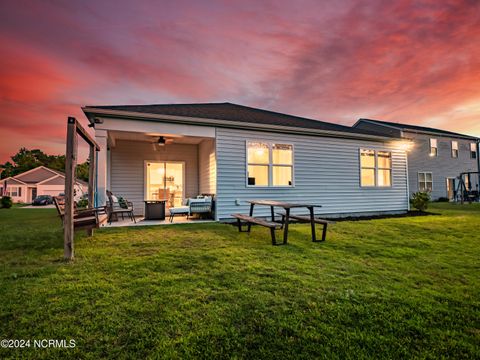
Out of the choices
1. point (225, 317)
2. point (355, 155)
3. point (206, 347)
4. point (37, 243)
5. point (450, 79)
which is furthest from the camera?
point (450, 79)

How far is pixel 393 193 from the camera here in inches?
413

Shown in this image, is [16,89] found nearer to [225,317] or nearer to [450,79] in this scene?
[225,317]

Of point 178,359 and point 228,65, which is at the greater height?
point 228,65

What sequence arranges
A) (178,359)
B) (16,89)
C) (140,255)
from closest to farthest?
(178,359) < (140,255) < (16,89)

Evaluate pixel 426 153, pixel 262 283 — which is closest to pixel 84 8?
pixel 262 283

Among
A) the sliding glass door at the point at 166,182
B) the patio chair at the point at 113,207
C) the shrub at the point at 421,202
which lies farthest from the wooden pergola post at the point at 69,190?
the shrub at the point at 421,202

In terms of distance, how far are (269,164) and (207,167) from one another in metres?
2.34

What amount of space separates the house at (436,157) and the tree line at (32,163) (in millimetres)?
59221

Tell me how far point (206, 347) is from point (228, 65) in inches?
410

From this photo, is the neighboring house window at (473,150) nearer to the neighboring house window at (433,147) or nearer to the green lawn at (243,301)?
the neighboring house window at (433,147)

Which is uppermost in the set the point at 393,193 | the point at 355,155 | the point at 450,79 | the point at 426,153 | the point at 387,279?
the point at 450,79

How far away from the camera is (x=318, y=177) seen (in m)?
9.03

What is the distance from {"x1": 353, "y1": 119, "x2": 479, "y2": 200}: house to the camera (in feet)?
60.9

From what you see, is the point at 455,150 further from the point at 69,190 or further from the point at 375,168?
the point at 69,190
